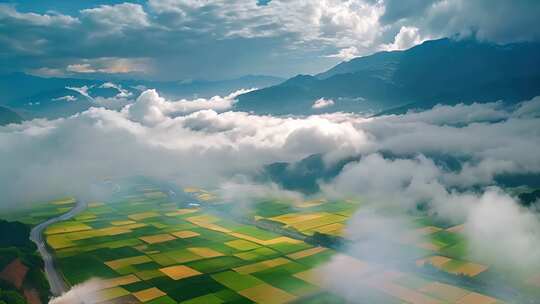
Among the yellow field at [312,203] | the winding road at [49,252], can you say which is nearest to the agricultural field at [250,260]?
the winding road at [49,252]

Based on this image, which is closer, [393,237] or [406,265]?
[406,265]

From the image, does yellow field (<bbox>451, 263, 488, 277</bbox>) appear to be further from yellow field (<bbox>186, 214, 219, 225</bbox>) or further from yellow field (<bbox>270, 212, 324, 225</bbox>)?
yellow field (<bbox>186, 214, 219, 225</bbox>)

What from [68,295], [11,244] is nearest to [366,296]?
[68,295]

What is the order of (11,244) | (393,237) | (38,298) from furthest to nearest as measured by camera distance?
(393,237) → (11,244) → (38,298)

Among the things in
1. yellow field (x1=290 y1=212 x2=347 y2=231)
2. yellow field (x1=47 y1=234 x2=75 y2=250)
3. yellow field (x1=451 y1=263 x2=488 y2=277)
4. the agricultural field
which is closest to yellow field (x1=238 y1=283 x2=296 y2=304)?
the agricultural field

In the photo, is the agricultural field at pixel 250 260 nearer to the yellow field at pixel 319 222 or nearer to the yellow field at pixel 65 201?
the yellow field at pixel 319 222

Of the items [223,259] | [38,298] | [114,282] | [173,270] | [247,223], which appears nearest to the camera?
[38,298]

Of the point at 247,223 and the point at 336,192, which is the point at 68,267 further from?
the point at 336,192
